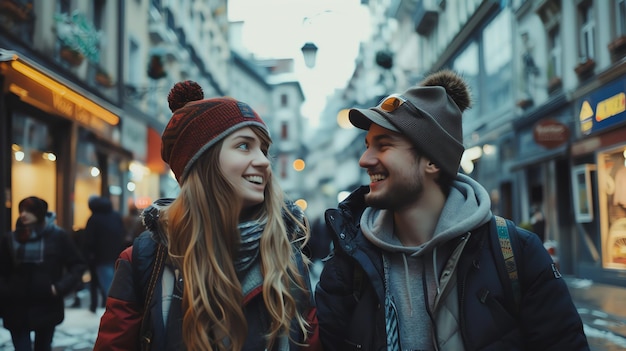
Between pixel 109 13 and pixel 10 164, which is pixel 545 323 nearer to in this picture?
pixel 10 164

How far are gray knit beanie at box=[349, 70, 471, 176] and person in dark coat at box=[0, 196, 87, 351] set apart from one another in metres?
4.06

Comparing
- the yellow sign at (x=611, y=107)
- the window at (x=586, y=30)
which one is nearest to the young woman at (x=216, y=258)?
the yellow sign at (x=611, y=107)

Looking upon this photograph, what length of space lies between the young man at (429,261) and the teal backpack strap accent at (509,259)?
0.01 meters

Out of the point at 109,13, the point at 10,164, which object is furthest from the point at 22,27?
the point at 109,13

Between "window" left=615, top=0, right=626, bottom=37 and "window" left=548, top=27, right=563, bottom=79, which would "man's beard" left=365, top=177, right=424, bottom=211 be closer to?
"window" left=615, top=0, right=626, bottom=37

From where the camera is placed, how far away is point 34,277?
5.88 meters

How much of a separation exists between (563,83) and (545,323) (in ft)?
51.0

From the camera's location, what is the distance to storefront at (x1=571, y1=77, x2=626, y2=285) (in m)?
13.2

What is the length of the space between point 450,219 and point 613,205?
40.1ft

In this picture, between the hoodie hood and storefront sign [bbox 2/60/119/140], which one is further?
storefront sign [bbox 2/60/119/140]

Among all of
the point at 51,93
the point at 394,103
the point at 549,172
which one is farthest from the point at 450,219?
the point at 549,172

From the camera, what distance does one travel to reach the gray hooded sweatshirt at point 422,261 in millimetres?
2643

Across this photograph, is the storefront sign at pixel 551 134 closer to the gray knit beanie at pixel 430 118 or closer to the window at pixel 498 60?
the window at pixel 498 60

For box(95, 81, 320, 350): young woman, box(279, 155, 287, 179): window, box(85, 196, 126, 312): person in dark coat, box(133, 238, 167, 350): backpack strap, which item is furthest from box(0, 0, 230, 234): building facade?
box(279, 155, 287, 179): window
